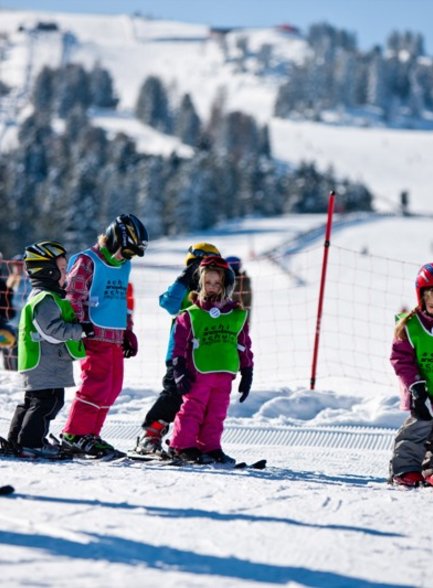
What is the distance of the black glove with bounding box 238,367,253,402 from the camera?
5805 mm

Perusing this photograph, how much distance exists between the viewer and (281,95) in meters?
190

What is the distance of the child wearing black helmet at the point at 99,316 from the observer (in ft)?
19.4

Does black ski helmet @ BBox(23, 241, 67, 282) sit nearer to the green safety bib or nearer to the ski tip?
the green safety bib

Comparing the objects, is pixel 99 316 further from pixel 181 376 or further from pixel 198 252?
pixel 198 252

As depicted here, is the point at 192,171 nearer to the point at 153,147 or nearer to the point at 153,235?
the point at 153,235

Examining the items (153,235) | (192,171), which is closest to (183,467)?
(153,235)

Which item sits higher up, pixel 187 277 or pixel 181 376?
pixel 187 277

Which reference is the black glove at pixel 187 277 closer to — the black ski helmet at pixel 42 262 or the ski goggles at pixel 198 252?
the ski goggles at pixel 198 252

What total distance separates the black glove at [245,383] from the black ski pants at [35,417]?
1.11 meters

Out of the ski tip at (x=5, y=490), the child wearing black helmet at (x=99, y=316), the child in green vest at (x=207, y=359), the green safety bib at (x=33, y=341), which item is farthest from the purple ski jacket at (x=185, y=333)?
the ski tip at (x=5, y=490)

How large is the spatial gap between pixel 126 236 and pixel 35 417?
49.1 inches

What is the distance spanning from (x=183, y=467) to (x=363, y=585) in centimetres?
233

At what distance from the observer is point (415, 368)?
17.8 ft

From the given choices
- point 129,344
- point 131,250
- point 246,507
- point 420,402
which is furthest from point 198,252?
point 246,507
